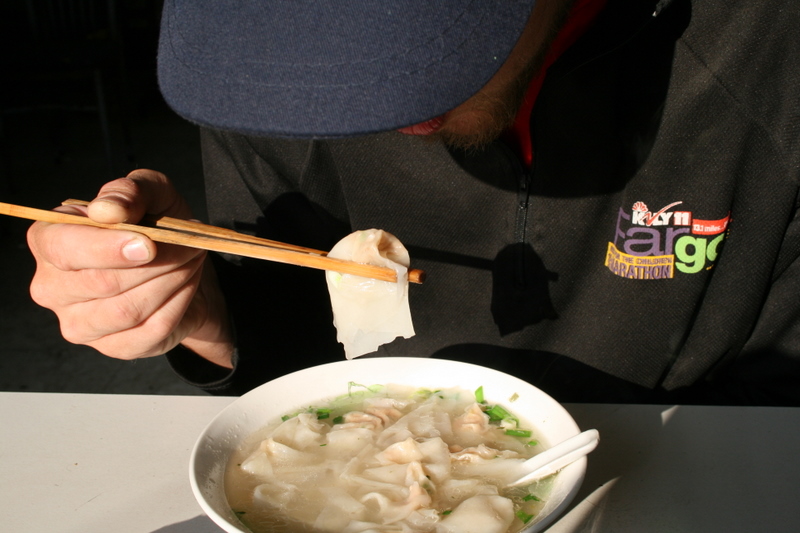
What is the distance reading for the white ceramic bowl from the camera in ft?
3.19

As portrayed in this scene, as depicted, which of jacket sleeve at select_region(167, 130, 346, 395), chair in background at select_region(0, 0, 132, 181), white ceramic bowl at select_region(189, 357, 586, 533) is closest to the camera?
white ceramic bowl at select_region(189, 357, 586, 533)

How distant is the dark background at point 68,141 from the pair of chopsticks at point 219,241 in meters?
2.16

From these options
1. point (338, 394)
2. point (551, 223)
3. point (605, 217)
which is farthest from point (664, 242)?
point (338, 394)

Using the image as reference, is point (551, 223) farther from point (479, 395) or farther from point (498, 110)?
point (479, 395)

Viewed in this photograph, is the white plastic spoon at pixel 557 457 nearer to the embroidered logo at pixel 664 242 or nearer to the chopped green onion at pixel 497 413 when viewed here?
the chopped green onion at pixel 497 413

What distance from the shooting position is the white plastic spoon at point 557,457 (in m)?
0.98

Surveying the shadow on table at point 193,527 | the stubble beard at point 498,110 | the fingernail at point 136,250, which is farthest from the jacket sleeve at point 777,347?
the fingernail at point 136,250

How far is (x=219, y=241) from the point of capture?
1.15 metres

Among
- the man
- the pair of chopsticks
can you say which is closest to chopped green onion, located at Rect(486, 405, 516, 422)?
the pair of chopsticks

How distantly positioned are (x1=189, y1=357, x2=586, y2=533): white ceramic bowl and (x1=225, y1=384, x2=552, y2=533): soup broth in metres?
0.02

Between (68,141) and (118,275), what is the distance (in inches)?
276

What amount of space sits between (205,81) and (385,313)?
0.59 meters

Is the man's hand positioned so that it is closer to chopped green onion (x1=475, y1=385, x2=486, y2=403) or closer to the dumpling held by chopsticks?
the dumpling held by chopsticks

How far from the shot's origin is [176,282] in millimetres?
1249
